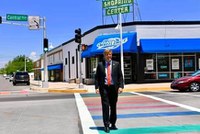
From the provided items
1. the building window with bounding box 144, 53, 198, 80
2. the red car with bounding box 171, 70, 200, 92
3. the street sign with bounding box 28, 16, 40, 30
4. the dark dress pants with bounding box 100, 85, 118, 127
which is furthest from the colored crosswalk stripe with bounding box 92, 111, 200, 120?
the street sign with bounding box 28, 16, 40, 30

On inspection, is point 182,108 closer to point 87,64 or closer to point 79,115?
point 79,115

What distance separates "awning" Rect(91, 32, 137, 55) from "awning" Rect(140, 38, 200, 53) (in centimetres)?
84

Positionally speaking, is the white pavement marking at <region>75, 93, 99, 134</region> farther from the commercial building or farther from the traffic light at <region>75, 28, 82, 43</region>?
the commercial building

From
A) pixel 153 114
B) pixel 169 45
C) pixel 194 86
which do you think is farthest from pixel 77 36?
pixel 153 114

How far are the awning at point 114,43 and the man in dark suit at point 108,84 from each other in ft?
76.0

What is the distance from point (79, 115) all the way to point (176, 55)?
2316 cm

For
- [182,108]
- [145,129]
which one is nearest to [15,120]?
[145,129]

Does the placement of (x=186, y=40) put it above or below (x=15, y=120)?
above

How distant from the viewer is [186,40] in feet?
108

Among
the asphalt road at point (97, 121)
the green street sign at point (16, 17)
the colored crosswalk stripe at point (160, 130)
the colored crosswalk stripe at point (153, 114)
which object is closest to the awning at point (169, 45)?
the green street sign at point (16, 17)

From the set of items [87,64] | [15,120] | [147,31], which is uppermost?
[147,31]

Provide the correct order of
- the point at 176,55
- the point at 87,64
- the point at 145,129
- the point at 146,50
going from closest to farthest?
1. the point at 145,129
2. the point at 146,50
3. the point at 176,55
4. the point at 87,64

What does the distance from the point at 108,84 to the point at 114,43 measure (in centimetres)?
2424

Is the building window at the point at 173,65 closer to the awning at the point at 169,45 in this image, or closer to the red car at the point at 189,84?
the awning at the point at 169,45
